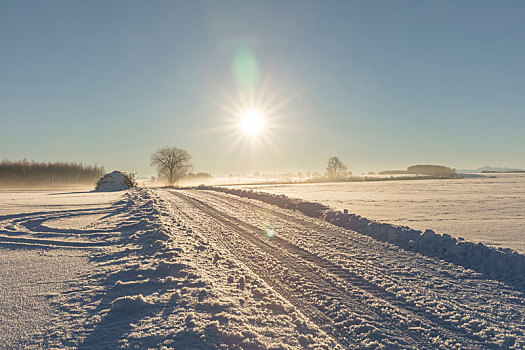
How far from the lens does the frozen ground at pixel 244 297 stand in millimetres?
3334

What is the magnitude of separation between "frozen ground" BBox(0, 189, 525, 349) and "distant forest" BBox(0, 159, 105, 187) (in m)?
80.3

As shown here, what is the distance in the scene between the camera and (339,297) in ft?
14.6

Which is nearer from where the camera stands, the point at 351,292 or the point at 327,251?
the point at 351,292

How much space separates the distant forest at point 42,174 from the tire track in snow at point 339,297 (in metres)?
83.4

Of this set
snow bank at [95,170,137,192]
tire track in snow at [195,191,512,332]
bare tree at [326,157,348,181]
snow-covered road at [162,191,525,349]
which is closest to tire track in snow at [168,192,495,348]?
snow-covered road at [162,191,525,349]

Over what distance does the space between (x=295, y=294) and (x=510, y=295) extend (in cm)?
383

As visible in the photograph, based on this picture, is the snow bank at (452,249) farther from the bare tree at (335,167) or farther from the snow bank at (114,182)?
the bare tree at (335,167)

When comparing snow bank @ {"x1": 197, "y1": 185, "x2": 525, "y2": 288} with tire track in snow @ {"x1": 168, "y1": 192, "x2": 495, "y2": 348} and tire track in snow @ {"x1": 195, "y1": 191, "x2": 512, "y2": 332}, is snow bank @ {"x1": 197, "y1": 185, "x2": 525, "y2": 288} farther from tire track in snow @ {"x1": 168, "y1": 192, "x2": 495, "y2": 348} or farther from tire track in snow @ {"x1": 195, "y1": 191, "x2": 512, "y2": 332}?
tire track in snow @ {"x1": 168, "y1": 192, "x2": 495, "y2": 348}

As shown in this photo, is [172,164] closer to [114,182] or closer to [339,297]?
[114,182]

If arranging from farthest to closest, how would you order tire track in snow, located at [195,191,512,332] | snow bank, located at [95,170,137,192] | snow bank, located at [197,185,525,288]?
snow bank, located at [95,170,137,192] → snow bank, located at [197,185,525,288] → tire track in snow, located at [195,191,512,332]

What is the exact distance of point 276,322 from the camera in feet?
12.1

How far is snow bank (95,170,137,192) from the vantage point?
38.2 metres

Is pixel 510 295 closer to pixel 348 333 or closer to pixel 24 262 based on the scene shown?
pixel 348 333

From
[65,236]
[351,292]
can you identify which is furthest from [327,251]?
[65,236]
